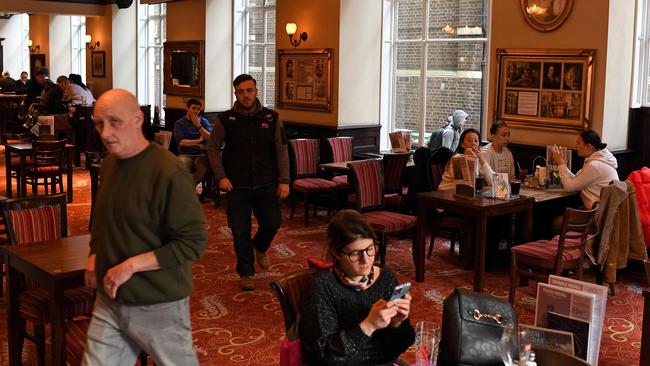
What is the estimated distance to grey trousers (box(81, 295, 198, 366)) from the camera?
3004 millimetres

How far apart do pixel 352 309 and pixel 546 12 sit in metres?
5.71

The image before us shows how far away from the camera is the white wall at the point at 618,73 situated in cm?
755

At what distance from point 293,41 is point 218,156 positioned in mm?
5134

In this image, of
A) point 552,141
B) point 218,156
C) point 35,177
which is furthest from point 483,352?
point 35,177

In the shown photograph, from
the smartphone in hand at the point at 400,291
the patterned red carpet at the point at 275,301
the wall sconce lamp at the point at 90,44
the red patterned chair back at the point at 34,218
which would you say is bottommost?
the patterned red carpet at the point at 275,301

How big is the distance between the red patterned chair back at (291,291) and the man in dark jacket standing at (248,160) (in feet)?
9.08

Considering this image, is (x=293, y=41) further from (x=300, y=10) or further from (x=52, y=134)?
(x=52, y=134)

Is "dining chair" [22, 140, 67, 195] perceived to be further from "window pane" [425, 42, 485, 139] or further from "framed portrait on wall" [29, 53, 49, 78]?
"framed portrait on wall" [29, 53, 49, 78]

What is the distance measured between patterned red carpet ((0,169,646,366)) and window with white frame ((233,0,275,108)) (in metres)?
4.32

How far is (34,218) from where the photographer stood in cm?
463

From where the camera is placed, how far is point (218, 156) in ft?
20.1

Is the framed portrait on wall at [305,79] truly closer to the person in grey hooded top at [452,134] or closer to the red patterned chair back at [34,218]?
the person in grey hooded top at [452,134]

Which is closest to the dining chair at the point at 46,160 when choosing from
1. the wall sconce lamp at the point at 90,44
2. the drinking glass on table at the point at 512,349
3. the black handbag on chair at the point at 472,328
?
the wall sconce lamp at the point at 90,44

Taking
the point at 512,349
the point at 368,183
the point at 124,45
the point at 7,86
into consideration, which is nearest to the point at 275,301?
the point at 368,183
